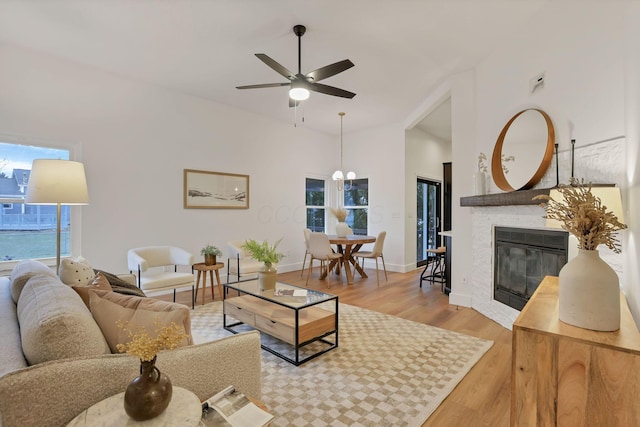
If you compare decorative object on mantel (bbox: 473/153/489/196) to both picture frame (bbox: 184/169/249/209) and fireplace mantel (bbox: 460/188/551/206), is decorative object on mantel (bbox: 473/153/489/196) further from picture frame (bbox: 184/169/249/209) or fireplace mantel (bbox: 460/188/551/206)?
picture frame (bbox: 184/169/249/209)

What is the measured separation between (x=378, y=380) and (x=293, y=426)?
2.43ft

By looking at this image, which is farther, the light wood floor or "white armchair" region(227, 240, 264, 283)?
"white armchair" region(227, 240, 264, 283)

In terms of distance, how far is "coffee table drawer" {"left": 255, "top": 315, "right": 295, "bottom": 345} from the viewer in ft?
8.00

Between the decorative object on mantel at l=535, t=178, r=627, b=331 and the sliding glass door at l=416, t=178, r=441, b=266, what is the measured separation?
5435 mm

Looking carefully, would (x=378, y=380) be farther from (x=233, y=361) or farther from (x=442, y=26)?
(x=442, y=26)

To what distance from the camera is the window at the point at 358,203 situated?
6.82m

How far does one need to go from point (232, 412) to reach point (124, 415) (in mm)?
332

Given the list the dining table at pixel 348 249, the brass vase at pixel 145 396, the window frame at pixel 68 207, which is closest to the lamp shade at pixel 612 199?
the brass vase at pixel 145 396

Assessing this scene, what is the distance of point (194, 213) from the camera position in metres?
4.80

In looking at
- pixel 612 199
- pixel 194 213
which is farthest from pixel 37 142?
pixel 612 199

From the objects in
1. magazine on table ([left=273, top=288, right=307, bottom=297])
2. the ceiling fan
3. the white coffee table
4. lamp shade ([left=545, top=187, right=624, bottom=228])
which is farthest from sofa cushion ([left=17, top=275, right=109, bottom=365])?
lamp shade ([left=545, top=187, right=624, bottom=228])

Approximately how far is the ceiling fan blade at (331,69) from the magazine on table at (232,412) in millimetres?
2667

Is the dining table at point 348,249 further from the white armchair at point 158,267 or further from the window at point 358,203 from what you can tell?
the white armchair at point 158,267

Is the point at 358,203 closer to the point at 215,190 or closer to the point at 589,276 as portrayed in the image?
the point at 215,190
